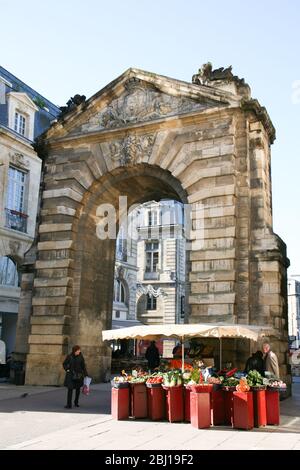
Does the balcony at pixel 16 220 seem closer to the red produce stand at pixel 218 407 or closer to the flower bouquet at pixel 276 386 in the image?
the red produce stand at pixel 218 407

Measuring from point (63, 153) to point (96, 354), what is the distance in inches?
274

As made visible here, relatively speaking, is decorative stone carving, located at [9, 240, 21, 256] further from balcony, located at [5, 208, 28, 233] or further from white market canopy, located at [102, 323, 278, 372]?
white market canopy, located at [102, 323, 278, 372]

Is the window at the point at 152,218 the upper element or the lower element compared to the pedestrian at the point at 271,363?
upper

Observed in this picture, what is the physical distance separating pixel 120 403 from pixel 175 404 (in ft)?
3.54

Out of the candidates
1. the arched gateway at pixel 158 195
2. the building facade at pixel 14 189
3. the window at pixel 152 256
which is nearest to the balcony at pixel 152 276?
the window at pixel 152 256

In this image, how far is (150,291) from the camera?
43906 mm

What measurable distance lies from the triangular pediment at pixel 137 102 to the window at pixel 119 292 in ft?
64.8

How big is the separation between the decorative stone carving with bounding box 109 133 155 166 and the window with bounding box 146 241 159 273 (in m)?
28.5

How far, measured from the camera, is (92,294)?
57.0 feet

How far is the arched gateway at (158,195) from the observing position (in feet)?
46.6

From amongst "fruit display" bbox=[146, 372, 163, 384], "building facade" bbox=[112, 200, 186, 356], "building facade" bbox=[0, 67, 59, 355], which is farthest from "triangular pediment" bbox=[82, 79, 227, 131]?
"building facade" bbox=[112, 200, 186, 356]

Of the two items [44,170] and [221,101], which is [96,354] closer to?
[44,170]

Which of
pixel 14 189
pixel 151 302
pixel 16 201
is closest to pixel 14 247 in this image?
pixel 16 201
